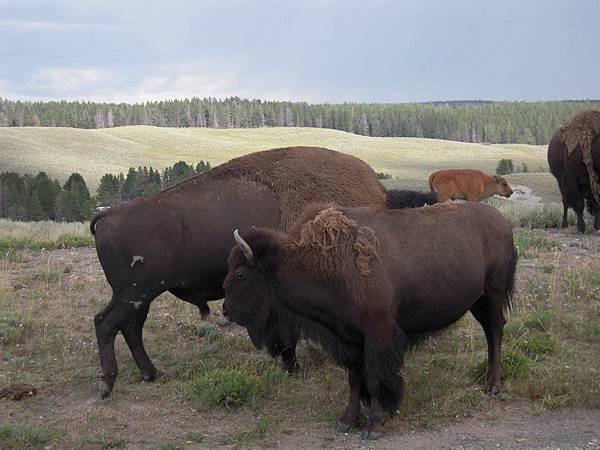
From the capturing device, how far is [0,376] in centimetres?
714

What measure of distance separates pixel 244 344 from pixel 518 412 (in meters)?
3.02

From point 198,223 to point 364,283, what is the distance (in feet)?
6.64

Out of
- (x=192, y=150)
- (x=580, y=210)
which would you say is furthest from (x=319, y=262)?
(x=192, y=150)

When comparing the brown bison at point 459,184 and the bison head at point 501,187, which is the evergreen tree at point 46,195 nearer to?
the brown bison at point 459,184

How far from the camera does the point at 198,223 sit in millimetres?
7062

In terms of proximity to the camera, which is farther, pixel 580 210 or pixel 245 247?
pixel 580 210

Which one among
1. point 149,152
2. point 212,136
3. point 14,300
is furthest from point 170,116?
point 14,300

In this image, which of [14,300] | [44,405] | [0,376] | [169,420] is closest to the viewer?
[169,420]

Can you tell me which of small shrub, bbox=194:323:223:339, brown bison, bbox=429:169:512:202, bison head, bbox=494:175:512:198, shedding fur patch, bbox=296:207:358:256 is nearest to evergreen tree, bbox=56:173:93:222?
brown bison, bbox=429:169:512:202

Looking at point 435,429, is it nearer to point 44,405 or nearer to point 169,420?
point 169,420

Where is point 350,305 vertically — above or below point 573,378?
above

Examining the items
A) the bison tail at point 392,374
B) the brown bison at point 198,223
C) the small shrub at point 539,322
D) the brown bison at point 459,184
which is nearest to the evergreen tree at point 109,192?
the brown bison at point 459,184

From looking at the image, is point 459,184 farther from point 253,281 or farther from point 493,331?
point 253,281

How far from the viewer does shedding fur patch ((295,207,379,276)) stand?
5770 millimetres
